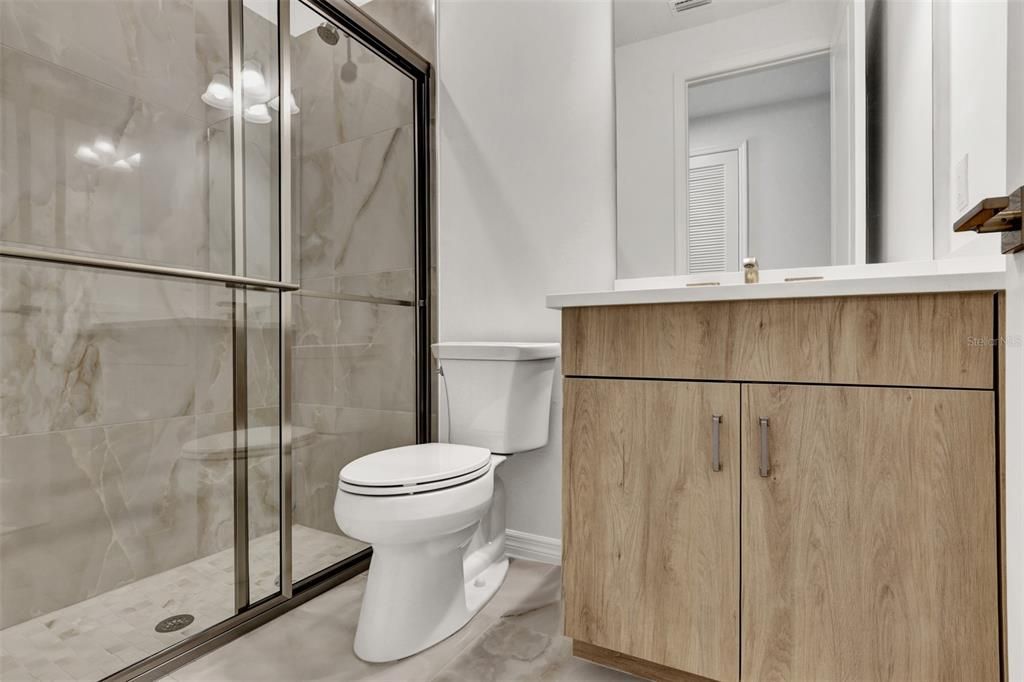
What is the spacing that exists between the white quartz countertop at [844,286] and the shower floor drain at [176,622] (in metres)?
1.19

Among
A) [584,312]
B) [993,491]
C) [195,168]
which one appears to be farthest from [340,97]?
[993,491]

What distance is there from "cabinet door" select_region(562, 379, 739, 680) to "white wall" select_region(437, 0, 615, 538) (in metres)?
0.71

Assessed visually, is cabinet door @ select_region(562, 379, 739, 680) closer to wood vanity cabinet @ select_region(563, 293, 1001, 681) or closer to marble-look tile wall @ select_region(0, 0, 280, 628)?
wood vanity cabinet @ select_region(563, 293, 1001, 681)

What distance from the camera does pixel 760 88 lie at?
157cm

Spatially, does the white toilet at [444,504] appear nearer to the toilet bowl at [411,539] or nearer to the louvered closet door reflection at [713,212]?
the toilet bowl at [411,539]

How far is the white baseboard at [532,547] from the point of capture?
1888mm

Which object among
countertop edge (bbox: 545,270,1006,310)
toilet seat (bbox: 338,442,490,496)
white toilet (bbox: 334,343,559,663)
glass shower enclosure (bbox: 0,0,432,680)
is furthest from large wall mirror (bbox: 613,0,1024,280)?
glass shower enclosure (bbox: 0,0,432,680)

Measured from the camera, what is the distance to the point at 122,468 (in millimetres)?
1261

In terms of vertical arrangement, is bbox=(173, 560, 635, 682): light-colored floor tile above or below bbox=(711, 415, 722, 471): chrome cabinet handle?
Answer: below

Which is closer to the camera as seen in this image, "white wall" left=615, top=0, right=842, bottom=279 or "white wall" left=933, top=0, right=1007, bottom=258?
"white wall" left=933, top=0, right=1007, bottom=258

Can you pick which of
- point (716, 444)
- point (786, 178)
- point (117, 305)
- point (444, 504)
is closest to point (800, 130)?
point (786, 178)

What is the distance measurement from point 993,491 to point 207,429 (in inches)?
65.7

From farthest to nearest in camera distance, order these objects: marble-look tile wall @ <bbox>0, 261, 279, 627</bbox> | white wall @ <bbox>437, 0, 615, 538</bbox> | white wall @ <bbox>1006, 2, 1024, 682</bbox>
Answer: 1. white wall @ <bbox>437, 0, 615, 538</bbox>
2. marble-look tile wall @ <bbox>0, 261, 279, 627</bbox>
3. white wall @ <bbox>1006, 2, 1024, 682</bbox>

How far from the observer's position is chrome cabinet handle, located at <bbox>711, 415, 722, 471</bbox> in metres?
1.05
